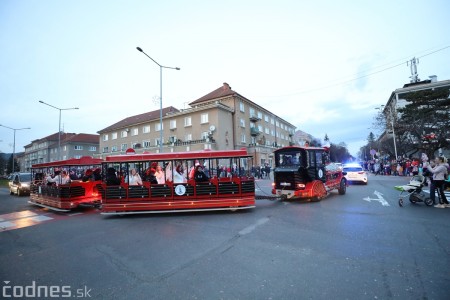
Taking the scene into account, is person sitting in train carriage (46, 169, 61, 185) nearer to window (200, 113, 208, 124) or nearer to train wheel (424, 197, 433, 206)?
train wheel (424, 197, 433, 206)

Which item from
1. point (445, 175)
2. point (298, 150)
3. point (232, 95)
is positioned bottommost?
point (445, 175)

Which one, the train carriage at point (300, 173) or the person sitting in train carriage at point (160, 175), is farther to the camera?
the train carriage at point (300, 173)

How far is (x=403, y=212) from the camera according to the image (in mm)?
8469

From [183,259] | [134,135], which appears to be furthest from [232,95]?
[183,259]

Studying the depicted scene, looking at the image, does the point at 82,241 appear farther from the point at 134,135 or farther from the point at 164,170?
the point at 134,135

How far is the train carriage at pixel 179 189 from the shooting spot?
9.71 m

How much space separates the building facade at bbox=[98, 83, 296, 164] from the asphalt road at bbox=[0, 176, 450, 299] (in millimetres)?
29068

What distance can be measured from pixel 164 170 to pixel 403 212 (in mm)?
9033

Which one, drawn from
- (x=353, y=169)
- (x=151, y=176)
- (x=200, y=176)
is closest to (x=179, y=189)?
(x=200, y=176)

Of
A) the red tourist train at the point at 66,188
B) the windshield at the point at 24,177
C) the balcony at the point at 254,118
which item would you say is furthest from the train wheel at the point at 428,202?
the balcony at the point at 254,118

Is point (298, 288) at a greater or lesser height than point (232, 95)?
lesser

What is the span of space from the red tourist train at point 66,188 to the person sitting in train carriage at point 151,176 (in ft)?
10.5

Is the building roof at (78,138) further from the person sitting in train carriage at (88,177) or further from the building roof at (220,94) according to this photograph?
the person sitting in train carriage at (88,177)

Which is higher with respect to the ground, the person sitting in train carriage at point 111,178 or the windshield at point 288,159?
the windshield at point 288,159
